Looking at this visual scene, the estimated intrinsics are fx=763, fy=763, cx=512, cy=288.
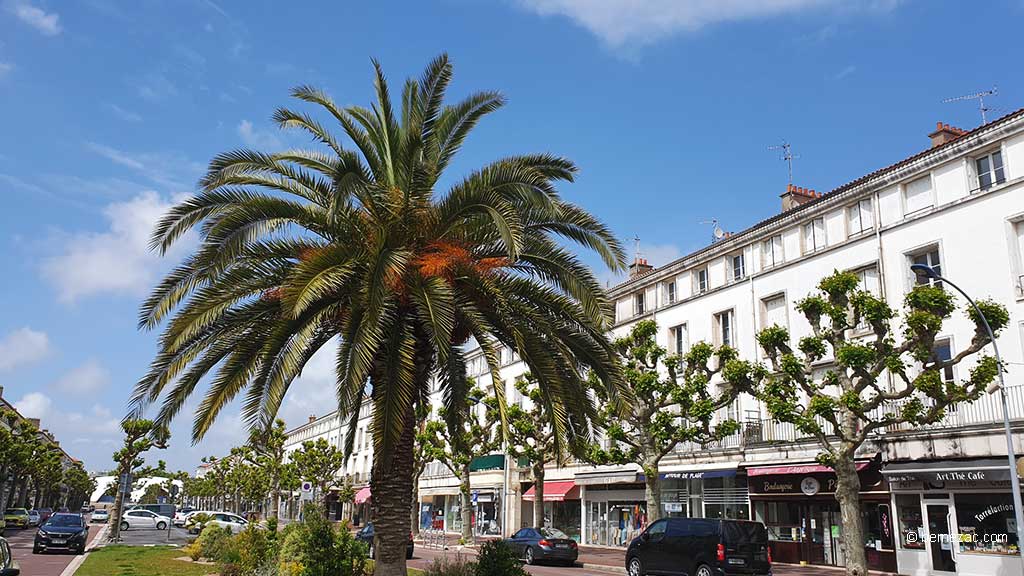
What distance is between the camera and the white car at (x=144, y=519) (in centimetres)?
6110

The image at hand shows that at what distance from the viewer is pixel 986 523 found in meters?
22.3

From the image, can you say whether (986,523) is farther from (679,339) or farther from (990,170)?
(679,339)

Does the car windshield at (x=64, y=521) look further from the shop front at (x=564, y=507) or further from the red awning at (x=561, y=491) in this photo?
the red awning at (x=561, y=491)

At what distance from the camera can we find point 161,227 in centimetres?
1286

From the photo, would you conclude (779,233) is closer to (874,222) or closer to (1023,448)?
(874,222)

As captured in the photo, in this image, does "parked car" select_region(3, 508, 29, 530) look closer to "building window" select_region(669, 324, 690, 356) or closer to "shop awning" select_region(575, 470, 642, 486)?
"shop awning" select_region(575, 470, 642, 486)

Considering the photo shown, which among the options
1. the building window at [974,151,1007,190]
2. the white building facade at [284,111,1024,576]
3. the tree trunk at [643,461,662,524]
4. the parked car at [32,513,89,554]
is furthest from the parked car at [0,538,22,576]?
the building window at [974,151,1007,190]

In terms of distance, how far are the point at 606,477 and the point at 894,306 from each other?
724 inches

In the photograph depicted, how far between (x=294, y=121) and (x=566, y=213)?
5.27 metres

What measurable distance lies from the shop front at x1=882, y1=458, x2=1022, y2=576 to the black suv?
6.92 metres

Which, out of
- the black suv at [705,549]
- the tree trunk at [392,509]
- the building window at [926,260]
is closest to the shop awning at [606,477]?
the black suv at [705,549]

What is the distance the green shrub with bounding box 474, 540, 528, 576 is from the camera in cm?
1443

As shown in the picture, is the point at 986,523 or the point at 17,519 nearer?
the point at 986,523

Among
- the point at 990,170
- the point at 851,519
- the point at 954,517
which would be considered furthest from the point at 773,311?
the point at 851,519
